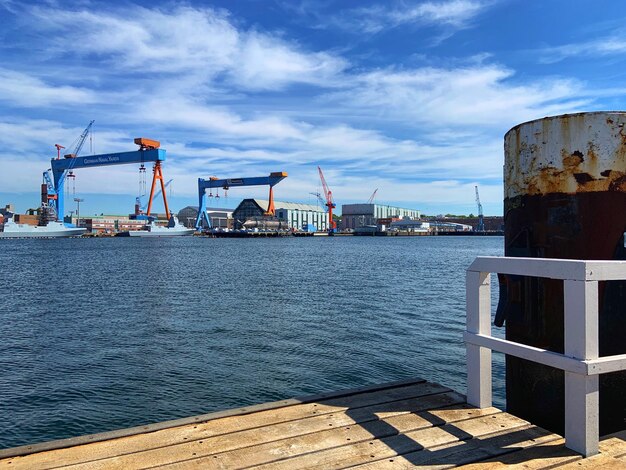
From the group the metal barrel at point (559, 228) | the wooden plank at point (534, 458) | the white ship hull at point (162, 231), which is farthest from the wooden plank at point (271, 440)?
the white ship hull at point (162, 231)

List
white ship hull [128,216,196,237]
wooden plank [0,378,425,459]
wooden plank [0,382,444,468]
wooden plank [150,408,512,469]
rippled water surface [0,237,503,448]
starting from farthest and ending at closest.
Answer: white ship hull [128,216,196,237] → rippled water surface [0,237,503,448] → wooden plank [0,378,425,459] → wooden plank [0,382,444,468] → wooden plank [150,408,512,469]

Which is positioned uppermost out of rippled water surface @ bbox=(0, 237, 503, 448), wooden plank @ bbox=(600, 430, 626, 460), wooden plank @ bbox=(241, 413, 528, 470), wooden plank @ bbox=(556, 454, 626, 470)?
wooden plank @ bbox=(556, 454, 626, 470)

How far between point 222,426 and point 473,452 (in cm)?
212

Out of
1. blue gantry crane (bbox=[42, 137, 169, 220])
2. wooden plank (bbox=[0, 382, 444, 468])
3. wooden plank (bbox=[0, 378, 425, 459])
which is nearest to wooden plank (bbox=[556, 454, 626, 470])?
wooden plank (bbox=[0, 382, 444, 468])

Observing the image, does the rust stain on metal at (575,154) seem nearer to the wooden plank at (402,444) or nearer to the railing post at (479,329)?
the railing post at (479,329)

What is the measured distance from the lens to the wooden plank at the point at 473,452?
132 inches

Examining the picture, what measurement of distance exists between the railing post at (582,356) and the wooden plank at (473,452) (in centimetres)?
30

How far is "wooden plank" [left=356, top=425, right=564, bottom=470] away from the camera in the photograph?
132 inches

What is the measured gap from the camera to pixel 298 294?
25.2 meters

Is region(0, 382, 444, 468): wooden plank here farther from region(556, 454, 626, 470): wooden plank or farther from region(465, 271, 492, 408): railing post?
region(556, 454, 626, 470): wooden plank

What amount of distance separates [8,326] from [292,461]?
58.6 feet

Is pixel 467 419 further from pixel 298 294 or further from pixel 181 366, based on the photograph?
pixel 298 294

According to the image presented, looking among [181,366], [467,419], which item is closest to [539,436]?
[467,419]

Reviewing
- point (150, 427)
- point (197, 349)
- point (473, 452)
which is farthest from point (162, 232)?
point (473, 452)
